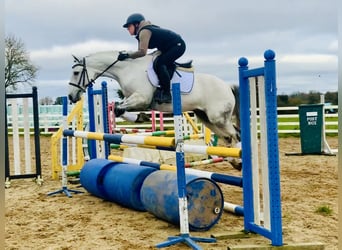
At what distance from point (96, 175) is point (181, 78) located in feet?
5.13

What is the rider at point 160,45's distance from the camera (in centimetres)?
507

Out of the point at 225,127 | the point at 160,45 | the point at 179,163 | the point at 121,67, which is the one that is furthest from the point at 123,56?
the point at 179,163

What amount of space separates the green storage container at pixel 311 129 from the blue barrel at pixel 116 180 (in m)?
5.18

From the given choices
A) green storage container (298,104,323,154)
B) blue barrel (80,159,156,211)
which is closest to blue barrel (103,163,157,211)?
blue barrel (80,159,156,211)

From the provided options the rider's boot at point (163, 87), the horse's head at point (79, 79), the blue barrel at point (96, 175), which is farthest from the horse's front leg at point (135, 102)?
the blue barrel at point (96, 175)

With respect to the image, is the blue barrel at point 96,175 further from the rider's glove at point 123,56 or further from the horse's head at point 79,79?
the rider's glove at point 123,56

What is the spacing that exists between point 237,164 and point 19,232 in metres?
2.58

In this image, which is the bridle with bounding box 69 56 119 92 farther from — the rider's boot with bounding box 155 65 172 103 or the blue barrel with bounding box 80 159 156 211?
the blue barrel with bounding box 80 159 156 211

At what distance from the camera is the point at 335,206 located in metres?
3.98

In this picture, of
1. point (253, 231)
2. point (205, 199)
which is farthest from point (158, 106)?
point (253, 231)

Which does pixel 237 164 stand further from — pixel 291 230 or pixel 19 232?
pixel 19 232

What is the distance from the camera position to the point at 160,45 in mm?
5195

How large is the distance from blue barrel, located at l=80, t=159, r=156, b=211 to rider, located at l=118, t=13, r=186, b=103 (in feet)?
3.64

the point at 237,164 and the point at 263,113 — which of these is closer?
the point at 263,113
